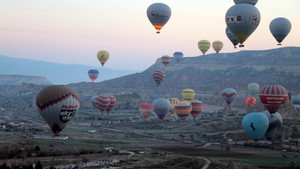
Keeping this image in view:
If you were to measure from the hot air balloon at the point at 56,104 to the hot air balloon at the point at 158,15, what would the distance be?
3286cm

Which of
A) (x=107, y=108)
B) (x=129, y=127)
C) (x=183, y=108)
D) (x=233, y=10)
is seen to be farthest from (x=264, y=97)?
(x=107, y=108)

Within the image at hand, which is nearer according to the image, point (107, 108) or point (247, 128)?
point (247, 128)

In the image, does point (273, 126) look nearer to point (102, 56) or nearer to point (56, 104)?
point (56, 104)

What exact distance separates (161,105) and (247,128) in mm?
30453

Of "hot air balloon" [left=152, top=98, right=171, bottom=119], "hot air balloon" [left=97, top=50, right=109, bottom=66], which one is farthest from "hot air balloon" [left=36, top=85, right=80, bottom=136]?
"hot air balloon" [left=97, top=50, right=109, bottom=66]

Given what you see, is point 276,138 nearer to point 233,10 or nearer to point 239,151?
point 239,151

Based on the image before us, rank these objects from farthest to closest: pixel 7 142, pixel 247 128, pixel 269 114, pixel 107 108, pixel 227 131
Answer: pixel 107 108 → pixel 227 131 → pixel 269 114 → pixel 247 128 → pixel 7 142

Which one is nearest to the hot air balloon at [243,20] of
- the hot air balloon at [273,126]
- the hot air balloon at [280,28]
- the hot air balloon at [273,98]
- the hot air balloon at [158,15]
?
the hot air balloon at [273,98]

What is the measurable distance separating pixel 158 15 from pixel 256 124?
29.2 meters

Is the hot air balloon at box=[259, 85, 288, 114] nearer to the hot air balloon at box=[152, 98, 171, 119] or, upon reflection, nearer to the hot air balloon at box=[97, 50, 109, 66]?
the hot air balloon at box=[152, 98, 171, 119]

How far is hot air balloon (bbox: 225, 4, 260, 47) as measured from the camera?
203ft

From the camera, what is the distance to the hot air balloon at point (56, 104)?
57281 mm

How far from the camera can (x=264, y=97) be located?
7444 centimetres

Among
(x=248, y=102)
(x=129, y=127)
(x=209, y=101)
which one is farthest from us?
(x=209, y=101)
